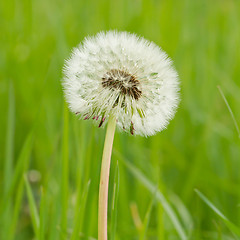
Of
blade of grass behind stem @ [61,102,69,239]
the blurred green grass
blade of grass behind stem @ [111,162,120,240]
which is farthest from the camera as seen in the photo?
the blurred green grass

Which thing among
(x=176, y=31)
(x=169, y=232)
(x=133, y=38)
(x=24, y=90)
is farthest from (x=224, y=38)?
(x=133, y=38)

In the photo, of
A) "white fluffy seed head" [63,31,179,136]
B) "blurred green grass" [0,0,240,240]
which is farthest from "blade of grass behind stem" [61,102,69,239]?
"white fluffy seed head" [63,31,179,136]

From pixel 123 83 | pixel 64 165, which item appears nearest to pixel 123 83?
pixel 123 83

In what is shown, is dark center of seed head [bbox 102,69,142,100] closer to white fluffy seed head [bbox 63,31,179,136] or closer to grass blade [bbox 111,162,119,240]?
white fluffy seed head [bbox 63,31,179,136]

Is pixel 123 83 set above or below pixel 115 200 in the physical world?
above

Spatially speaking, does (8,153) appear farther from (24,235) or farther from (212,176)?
(212,176)

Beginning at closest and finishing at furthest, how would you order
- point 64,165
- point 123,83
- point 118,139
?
point 123,83, point 64,165, point 118,139

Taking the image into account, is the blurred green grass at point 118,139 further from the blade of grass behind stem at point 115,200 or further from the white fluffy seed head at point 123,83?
the white fluffy seed head at point 123,83

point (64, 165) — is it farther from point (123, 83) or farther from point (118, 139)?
point (118, 139)
